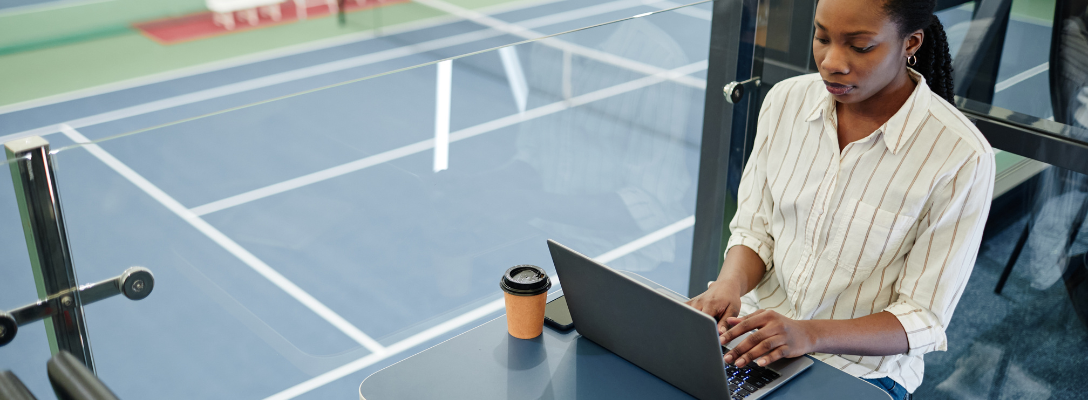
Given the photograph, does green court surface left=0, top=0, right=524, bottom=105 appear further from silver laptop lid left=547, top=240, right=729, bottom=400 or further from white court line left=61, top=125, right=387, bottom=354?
silver laptop lid left=547, top=240, right=729, bottom=400

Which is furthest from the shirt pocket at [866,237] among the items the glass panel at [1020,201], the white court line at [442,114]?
the white court line at [442,114]

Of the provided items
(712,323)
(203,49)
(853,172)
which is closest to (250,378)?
(712,323)

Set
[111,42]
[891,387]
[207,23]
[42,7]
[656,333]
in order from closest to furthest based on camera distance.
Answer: [656,333], [891,387], [111,42], [207,23], [42,7]

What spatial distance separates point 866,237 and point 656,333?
0.59 metres

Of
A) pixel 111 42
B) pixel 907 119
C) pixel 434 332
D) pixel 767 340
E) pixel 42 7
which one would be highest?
pixel 907 119

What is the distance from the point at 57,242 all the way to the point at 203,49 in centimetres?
715

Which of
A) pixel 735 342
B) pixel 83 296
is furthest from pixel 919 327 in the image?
pixel 83 296

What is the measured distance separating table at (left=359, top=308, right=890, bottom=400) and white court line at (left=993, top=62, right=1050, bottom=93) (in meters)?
1.21

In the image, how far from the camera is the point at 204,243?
1.92m

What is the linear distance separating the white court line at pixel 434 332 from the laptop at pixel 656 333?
725 mm

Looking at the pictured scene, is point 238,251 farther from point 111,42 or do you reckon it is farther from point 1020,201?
point 111,42

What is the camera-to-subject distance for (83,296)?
177 centimetres

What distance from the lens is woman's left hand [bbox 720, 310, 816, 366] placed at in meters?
1.50

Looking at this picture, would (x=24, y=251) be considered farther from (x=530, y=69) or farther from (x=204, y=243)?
(x=530, y=69)
